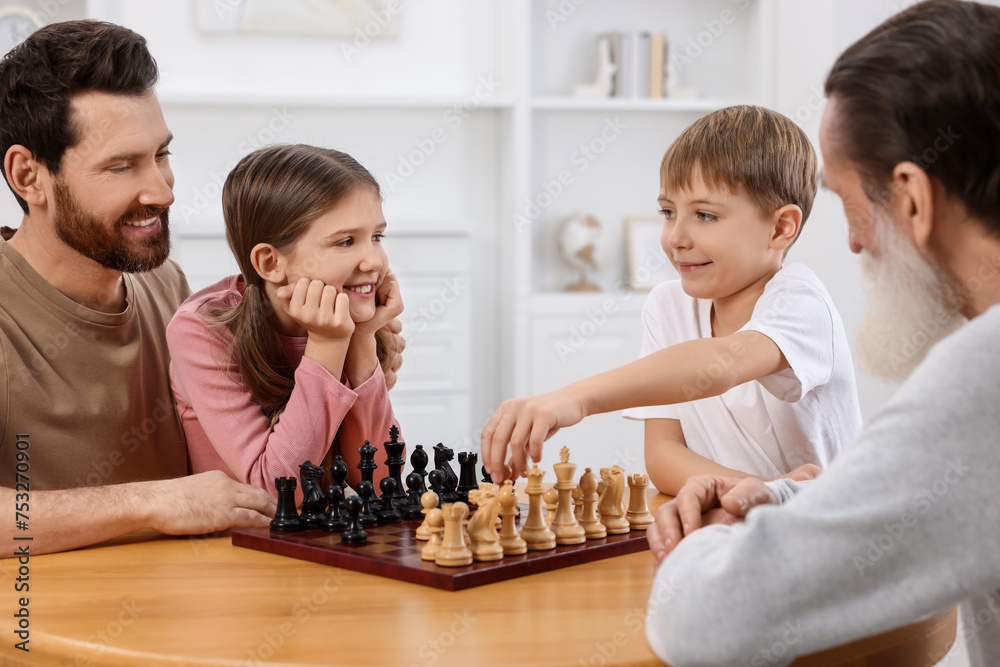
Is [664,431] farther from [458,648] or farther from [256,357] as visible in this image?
[458,648]

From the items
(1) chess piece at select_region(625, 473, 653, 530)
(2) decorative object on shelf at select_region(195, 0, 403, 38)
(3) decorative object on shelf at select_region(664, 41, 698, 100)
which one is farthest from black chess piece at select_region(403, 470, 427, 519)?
(3) decorative object on shelf at select_region(664, 41, 698, 100)

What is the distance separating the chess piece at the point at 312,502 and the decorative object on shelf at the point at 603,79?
3.62 m

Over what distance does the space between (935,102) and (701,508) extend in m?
0.60

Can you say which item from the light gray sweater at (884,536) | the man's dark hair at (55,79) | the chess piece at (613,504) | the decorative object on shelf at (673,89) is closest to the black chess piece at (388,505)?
the chess piece at (613,504)

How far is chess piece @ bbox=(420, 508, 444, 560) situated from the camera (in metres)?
1.31

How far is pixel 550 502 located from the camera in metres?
1.47

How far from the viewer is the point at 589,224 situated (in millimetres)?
4840

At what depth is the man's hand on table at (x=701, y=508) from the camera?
1.27m

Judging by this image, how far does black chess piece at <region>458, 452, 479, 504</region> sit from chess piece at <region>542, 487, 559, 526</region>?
0.18 m

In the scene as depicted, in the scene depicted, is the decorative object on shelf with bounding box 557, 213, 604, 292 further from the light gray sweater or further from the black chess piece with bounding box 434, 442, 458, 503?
the light gray sweater

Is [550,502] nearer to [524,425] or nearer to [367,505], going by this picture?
[524,425]

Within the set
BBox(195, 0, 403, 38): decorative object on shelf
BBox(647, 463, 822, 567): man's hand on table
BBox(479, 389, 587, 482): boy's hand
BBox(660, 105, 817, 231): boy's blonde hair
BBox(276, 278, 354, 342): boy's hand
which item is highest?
BBox(195, 0, 403, 38): decorative object on shelf

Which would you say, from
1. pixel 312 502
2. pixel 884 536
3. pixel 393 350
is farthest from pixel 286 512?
pixel 884 536

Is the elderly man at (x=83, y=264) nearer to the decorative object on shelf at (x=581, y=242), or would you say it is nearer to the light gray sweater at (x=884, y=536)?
the light gray sweater at (x=884, y=536)
